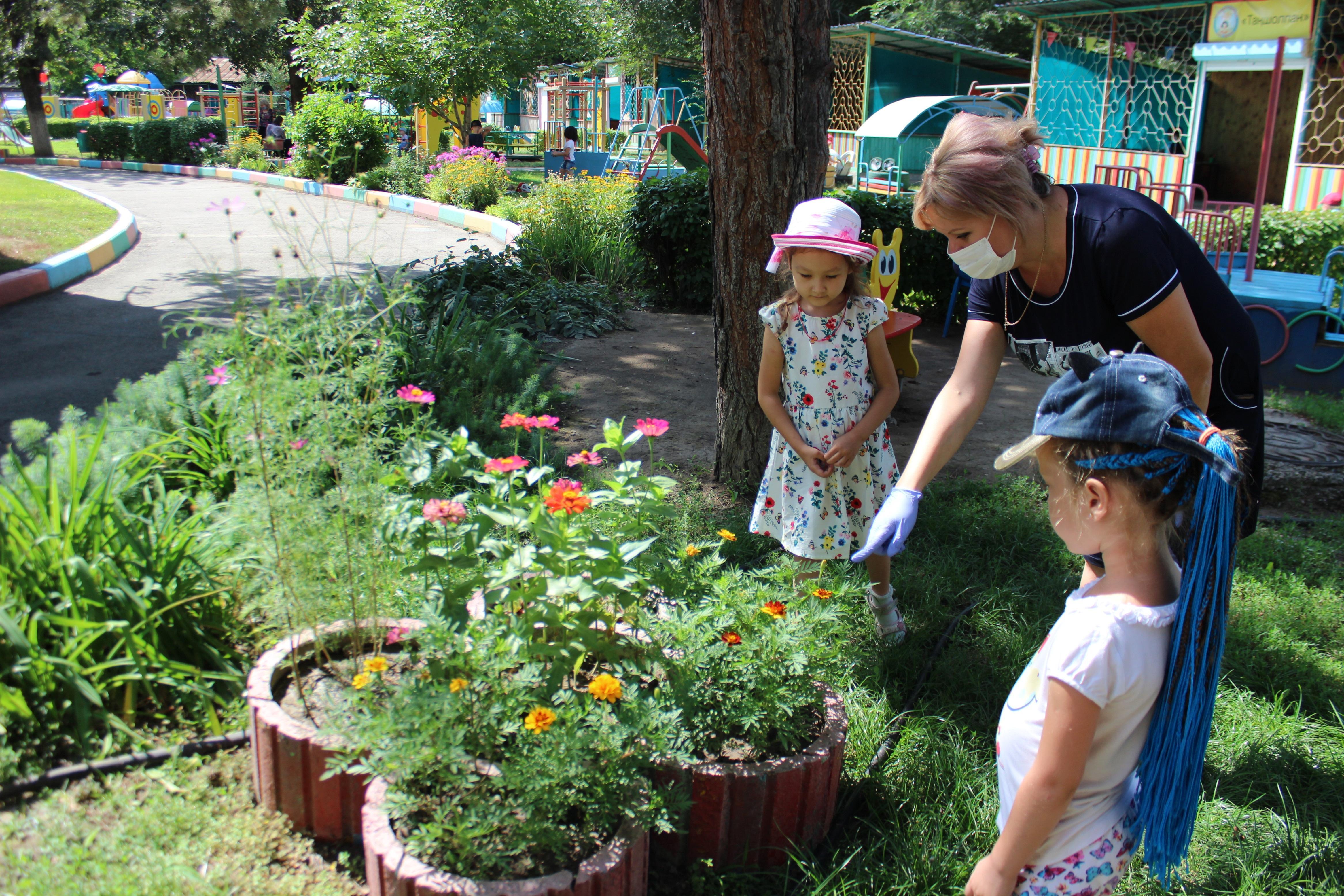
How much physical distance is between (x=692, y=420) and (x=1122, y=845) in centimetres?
391

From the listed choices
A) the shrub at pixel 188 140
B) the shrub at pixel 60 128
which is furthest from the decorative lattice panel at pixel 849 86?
the shrub at pixel 60 128

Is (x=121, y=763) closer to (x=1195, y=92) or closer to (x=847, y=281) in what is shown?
(x=847, y=281)

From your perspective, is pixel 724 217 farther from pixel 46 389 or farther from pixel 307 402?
pixel 46 389

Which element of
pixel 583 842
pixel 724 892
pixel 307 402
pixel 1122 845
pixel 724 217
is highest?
pixel 724 217

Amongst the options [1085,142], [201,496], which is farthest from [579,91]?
[201,496]

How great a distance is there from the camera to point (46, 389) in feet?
17.9

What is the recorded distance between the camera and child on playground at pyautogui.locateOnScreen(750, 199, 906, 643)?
2.95 metres

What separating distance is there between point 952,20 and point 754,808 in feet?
88.0

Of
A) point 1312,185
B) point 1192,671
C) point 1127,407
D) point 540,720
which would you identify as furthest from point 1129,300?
point 1312,185

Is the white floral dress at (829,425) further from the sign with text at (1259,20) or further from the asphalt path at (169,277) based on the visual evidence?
the sign with text at (1259,20)

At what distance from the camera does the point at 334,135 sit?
57.9 feet

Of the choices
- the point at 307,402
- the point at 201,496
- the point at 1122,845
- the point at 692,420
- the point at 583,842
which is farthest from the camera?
the point at 692,420

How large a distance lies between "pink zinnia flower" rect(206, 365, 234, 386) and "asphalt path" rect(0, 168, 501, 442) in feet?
0.66

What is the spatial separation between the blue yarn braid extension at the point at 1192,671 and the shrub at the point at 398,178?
16.7 m
